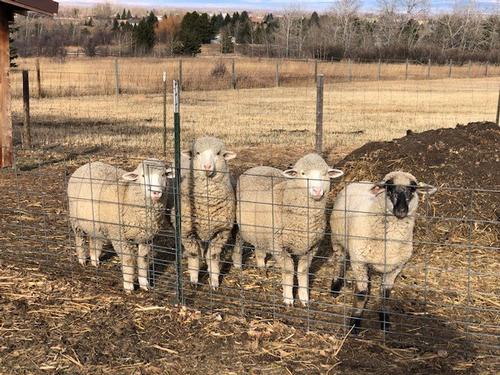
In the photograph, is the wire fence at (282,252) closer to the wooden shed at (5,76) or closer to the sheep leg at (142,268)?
the sheep leg at (142,268)

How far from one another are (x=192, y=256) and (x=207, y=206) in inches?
23.5

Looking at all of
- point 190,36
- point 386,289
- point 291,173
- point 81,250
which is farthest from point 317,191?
point 190,36

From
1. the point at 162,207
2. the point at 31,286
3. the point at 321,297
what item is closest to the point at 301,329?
the point at 321,297

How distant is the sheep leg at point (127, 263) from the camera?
19.8 ft

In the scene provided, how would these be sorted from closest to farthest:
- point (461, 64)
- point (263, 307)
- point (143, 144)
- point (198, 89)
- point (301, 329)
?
1. point (301, 329)
2. point (263, 307)
3. point (143, 144)
4. point (198, 89)
5. point (461, 64)

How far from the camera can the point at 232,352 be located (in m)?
4.71

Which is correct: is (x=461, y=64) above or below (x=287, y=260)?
above

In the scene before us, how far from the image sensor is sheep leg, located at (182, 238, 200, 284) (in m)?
6.35

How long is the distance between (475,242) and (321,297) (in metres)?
2.71

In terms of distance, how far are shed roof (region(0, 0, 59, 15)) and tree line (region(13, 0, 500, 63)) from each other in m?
33.7

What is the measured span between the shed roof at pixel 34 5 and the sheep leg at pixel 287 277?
7944 mm

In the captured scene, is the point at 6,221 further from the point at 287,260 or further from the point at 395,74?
the point at 395,74

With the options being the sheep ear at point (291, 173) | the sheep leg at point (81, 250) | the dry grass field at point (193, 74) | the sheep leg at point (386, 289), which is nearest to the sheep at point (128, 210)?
the sheep leg at point (81, 250)

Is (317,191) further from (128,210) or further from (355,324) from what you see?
(128,210)
